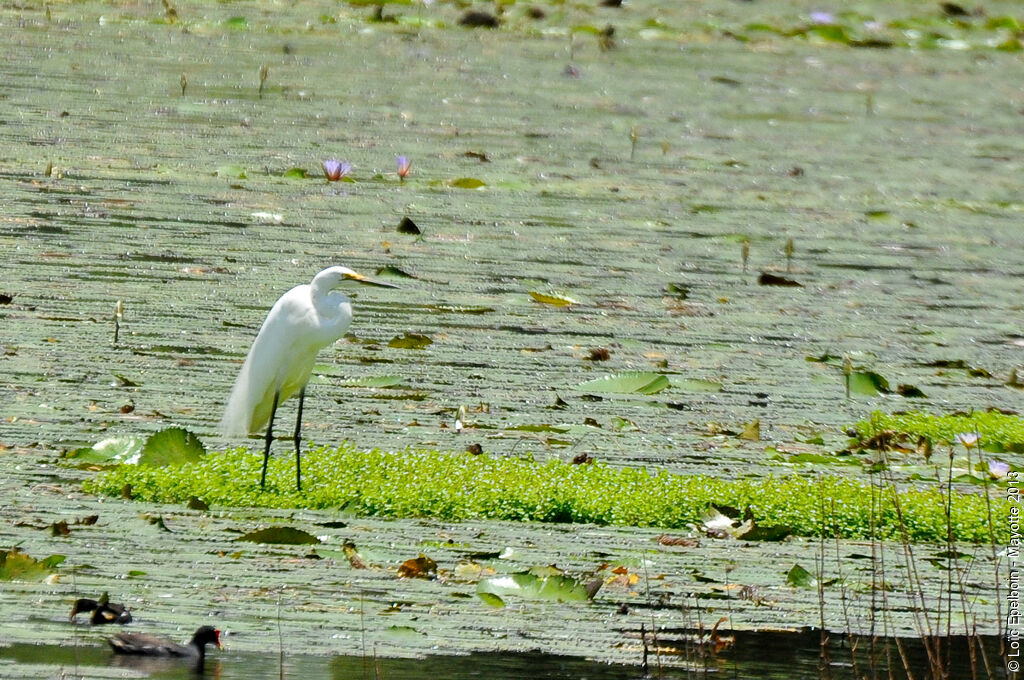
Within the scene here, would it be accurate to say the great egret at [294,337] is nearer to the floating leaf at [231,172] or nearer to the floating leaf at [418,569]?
the floating leaf at [418,569]

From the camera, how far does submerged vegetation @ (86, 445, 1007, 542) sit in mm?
4426

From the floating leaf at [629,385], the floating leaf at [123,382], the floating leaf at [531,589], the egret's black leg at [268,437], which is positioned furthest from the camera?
the floating leaf at [629,385]

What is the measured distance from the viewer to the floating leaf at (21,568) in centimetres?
377

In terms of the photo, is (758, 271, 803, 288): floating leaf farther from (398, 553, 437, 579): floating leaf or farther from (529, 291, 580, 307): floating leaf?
(398, 553, 437, 579): floating leaf

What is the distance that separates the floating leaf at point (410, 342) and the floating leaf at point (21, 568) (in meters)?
2.37

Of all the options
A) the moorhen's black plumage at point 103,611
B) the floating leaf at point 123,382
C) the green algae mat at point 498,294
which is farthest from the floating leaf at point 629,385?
the moorhen's black plumage at point 103,611

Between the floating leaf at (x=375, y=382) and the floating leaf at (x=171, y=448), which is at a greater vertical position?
the floating leaf at (x=171, y=448)

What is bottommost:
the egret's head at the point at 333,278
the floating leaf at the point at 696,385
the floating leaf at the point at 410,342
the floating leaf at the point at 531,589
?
the floating leaf at the point at 696,385

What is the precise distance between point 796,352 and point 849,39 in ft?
26.3

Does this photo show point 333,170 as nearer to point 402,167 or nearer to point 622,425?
point 402,167

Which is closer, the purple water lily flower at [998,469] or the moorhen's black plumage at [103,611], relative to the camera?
the moorhen's black plumage at [103,611]

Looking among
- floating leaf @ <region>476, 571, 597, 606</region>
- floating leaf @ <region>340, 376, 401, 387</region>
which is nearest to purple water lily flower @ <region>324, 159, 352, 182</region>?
floating leaf @ <region>340, 376, 401, 387</region>

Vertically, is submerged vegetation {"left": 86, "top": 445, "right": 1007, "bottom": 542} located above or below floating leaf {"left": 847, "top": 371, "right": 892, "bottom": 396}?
above

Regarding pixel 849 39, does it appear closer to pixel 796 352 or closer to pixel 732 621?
pixel 796 352
